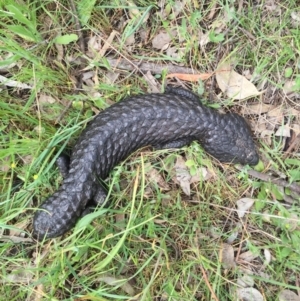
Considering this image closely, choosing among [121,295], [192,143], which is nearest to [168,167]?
[192,143]

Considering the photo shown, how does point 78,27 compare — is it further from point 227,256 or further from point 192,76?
point 227,256

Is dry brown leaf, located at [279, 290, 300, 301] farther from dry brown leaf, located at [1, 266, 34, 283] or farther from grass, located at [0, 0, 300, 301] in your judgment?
dry brown leaf, located at [1, 266, 34, 283]

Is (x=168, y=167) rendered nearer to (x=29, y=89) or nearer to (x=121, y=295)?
(x=121, y=295)

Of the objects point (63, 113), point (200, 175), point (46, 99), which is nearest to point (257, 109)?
point (200, 175)

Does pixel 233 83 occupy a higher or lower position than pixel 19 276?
higher

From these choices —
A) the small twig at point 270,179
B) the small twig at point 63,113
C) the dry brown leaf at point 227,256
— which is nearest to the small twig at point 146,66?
the small twig at point 63,113
